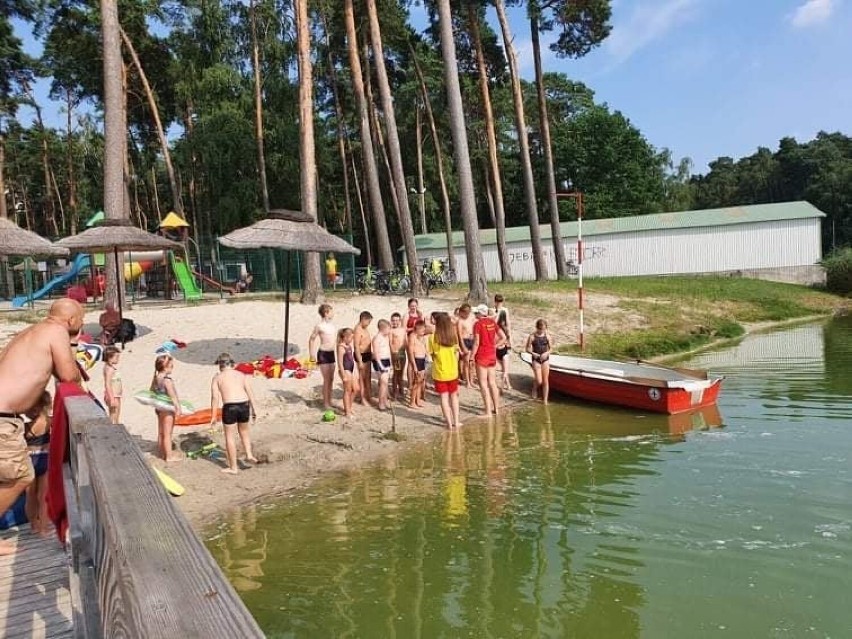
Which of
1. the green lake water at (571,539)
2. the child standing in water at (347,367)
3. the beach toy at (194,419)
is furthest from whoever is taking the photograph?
the child standing in water at (347,367)

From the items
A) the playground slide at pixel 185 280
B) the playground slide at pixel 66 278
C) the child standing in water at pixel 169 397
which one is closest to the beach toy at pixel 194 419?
the child standing in water at pixel 169 397

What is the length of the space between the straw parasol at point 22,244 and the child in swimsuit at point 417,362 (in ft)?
22.5

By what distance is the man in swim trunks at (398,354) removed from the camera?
43.7 feet

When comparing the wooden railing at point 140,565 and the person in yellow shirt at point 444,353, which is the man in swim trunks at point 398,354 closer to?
the person in yellow shirt at point 444,353

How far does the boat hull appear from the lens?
12508 mm

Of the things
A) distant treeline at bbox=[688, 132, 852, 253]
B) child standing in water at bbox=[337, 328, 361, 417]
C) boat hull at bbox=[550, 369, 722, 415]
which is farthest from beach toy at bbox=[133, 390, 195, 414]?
distant treeline at bbox=[688, 132, 852, 253]

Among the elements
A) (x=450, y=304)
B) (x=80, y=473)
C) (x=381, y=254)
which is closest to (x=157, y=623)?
(x=80, y=473)

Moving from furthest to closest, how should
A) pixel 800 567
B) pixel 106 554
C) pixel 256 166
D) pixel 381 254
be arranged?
pixel 256 166
pixel 381 254
pixel 800 567
pixel 106 554

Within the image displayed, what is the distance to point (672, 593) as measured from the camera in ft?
19.2

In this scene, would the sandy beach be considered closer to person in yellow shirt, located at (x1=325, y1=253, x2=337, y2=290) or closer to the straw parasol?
the straw parasol

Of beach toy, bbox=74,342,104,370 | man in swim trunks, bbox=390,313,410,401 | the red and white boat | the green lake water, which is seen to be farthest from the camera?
man in swim trunks, bbox=390,313,410,401

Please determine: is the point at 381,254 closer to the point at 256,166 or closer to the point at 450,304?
the point at 450,304

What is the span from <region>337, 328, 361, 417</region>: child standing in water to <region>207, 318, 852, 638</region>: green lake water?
2005 millimetres

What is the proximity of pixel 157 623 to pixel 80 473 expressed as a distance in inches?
78.3
